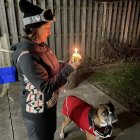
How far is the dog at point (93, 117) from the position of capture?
2.94 meters

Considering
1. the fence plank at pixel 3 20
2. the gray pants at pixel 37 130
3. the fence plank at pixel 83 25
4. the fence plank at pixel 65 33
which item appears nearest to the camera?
the gray pants at pixel 37 130

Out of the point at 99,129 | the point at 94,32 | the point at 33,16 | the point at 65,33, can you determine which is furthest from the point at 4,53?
the point at 33,16

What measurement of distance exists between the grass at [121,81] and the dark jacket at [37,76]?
2.99 meters

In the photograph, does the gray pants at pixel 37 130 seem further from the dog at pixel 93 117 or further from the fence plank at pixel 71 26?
the fence plank at pixel 71 26

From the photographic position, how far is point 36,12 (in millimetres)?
2330

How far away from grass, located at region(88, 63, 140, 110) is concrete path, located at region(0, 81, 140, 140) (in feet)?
0.96

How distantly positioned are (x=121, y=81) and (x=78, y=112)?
2866 millimetres

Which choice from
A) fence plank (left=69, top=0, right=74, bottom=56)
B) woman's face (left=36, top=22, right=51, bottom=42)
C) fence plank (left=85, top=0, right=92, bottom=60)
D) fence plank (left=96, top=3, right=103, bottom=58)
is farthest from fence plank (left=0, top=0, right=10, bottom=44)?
woman's face (left=36, top=22, right=51, bottom=42)

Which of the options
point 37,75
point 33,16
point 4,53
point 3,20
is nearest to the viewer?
point 37,75

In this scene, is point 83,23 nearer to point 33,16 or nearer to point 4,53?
point 4,53

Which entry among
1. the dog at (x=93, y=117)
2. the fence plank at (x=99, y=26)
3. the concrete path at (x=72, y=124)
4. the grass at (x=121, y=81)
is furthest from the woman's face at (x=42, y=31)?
the fence plank at (x=99, y=26)

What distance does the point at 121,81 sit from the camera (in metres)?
5.91

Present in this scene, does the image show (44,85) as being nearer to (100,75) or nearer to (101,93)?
(101,93)

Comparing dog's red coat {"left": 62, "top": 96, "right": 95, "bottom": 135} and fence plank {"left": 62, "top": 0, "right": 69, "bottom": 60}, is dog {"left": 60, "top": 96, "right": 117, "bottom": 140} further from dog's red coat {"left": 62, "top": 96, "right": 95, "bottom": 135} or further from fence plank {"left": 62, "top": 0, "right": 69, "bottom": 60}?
fence plank {"left": 62, "top": 0, "right": 69, "bottom": 60}
